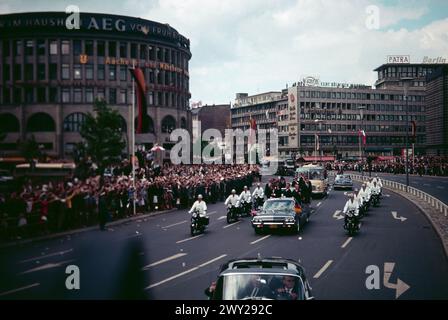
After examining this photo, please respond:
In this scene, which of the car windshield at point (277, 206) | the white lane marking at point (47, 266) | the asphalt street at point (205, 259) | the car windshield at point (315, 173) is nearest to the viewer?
the asphalt street at point (205, 259)

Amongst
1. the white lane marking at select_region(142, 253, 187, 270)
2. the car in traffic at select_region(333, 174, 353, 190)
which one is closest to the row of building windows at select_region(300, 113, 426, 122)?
the car in traffic at select_region(333, 174, 353, 190)

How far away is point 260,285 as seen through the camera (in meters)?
8.31

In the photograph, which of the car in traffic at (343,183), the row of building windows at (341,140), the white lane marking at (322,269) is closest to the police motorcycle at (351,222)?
the white lane marking at (322,269)

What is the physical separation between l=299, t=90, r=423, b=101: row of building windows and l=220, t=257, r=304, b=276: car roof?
12328 centimetres

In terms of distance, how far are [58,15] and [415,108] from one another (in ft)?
410

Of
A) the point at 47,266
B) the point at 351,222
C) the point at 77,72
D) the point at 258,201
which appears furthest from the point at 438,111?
the point at 47,266

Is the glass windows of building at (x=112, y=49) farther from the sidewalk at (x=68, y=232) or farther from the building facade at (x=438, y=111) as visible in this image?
the building facade at (x=438, y=111)

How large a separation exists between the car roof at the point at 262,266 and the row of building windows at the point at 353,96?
123 meters

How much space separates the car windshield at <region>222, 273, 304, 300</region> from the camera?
8.20 metres

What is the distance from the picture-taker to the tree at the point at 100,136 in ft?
68.1

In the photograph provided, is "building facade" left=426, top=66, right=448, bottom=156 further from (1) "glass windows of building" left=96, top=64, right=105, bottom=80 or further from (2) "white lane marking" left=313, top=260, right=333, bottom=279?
(2) "white lane marking" left=313, top=260, right=333, bottom=279

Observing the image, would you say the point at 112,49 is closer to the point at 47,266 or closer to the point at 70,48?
the point at 70,48

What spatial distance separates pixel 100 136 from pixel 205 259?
8169 mm
